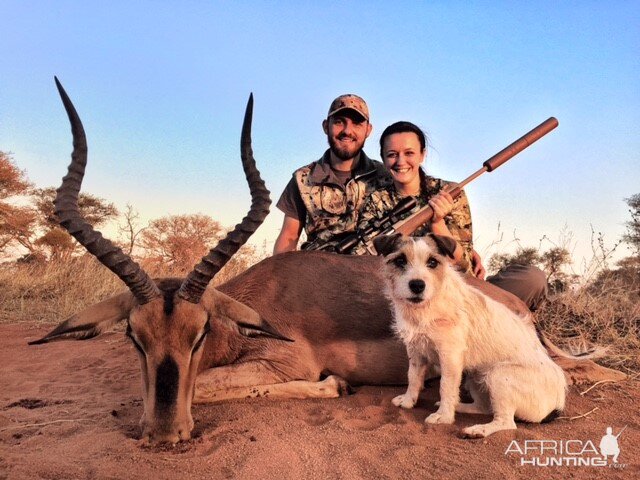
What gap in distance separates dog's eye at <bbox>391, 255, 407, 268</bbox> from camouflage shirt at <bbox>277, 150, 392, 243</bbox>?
11.8 feet

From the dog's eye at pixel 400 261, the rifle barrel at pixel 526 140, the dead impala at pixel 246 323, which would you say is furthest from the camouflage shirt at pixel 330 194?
the dog's eye at pixel 400 261

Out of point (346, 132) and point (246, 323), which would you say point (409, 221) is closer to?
point (346, 132)

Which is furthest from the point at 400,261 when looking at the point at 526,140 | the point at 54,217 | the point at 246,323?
the point at 54,217

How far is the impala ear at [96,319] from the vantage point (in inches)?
174

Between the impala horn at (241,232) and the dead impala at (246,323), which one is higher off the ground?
the impala horn at (241,232)

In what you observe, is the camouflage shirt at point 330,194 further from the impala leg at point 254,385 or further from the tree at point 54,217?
the tree at point 54,217

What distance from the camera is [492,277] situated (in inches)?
298

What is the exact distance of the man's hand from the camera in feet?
24.6

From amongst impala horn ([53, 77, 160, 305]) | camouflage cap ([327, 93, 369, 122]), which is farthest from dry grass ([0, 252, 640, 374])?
impala horn ([53, 77, 160, 305])

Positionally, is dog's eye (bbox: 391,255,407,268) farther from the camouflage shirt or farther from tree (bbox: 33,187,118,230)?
tree (bbox: 33,187,118,230)

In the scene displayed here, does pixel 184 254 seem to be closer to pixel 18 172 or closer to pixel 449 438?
pixel 18 172

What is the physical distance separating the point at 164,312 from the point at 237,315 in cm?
64

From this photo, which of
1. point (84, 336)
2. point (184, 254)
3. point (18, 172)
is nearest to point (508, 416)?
point (84, 336)

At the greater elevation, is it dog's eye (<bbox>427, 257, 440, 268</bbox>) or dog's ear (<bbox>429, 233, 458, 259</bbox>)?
dog's ear (<bbox>429, 233, 458, 259</bbox>)
